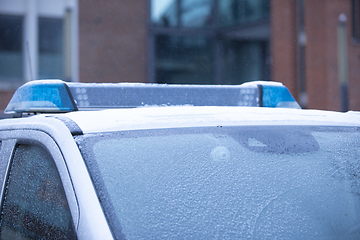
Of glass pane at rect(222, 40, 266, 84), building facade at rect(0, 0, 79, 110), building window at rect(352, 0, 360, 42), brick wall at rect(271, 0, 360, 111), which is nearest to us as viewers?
building facade at rect(0, 0, 79, 110)

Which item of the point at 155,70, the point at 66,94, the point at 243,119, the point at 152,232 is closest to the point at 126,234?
the point at 152,232

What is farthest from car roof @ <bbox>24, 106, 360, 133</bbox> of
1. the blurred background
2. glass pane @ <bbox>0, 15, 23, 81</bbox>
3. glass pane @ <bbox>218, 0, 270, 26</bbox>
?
glass pane @ <bbox>218, 0, 270, 26</bbox>

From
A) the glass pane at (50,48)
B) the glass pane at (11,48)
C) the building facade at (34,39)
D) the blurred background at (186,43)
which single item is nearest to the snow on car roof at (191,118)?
the building facade at (34,39)

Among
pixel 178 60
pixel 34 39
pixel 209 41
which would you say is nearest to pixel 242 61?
pixel 209 41

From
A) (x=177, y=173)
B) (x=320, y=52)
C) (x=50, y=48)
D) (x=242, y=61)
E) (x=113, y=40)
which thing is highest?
(x=113, y=40)

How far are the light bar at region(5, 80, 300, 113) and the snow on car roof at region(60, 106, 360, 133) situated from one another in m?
0.33

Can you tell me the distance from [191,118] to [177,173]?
26 centimetres

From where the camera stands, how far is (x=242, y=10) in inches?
630

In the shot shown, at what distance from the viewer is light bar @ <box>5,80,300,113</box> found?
204 cm

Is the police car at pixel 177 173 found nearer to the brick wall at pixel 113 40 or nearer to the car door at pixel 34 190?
the car door at pixel 34 190

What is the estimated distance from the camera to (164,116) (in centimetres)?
175

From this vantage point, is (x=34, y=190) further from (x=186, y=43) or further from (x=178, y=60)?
(x=186, y=43)

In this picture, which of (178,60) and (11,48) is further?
(178,60)

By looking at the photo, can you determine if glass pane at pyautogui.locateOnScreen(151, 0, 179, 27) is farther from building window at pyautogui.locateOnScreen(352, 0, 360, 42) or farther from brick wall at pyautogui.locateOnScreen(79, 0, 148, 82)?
building window at pyautogui.locateOnScreen(352, 0, 360, 42)
